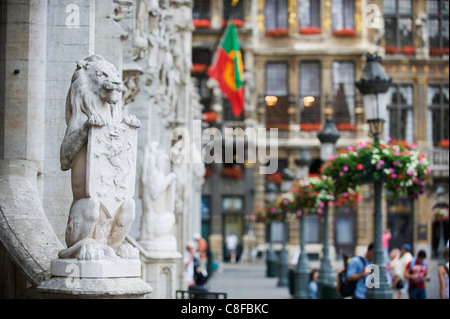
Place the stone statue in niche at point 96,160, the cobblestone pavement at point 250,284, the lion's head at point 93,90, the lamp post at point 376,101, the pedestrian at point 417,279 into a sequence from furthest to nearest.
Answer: the cobblestone pavement at point 250,284 < the pedestrian at point 417,279 < the lamp post at point 376,101 < the lion's head at point 93,90 < the stone statue in niche at point 96,160

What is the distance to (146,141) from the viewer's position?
62.0ft

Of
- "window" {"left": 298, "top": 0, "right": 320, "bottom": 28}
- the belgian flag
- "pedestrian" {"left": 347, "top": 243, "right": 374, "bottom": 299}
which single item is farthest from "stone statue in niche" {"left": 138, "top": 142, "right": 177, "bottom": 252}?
"window" {"left": 298, "top": 0, "right": 320, "bottom": 28}

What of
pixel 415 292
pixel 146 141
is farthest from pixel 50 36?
pixel 415 292

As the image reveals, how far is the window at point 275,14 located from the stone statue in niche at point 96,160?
4791 cm

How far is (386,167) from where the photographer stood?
628 inches

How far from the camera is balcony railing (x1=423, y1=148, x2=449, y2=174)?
53.0 m

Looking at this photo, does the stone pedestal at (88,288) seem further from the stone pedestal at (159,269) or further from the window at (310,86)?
the window at (310,86)

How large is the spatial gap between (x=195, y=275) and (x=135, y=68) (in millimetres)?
8950

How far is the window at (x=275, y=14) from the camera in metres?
56.2

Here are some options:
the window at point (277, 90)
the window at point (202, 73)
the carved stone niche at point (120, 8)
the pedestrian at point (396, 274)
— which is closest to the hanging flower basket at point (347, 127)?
the window at point (277, 90)

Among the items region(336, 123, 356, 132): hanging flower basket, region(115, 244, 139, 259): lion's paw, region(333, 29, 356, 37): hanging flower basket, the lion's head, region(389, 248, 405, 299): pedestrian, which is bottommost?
region(389, 248, 405, 299): pedestrian

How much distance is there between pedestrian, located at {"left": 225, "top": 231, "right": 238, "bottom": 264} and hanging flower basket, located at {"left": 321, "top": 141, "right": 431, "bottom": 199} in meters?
35.5

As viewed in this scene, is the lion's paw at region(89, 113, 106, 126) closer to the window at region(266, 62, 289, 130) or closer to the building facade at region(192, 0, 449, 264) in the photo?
the building facade at region(192, 0, 449, 264)
